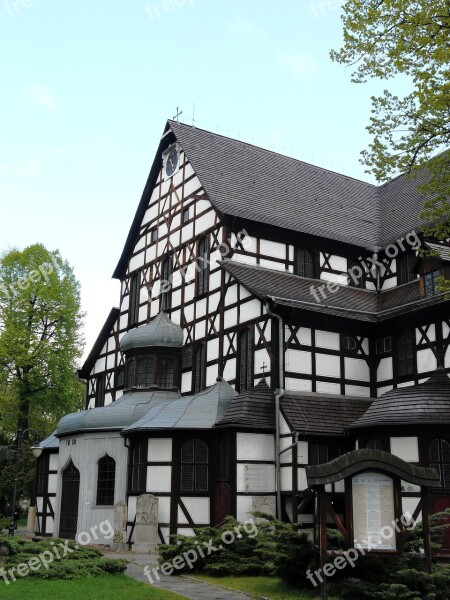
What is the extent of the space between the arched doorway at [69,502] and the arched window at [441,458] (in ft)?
41.1

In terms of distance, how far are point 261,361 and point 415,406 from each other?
5377mm

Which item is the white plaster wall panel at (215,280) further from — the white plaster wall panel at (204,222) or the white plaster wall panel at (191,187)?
the white plaster wall panel at (191,187)

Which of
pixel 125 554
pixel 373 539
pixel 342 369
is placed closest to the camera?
pixel 373 539

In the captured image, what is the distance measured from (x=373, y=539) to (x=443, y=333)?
38.4ft

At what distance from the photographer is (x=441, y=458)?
1998cm

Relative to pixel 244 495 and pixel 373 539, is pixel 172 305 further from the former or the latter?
pixel 373 539

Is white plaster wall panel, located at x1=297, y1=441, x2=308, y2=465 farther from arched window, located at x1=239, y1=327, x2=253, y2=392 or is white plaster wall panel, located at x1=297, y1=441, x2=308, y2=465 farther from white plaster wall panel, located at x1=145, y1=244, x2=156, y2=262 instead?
white plaster wall panel, located at x1=145, y1=244, x2=156, y2=262

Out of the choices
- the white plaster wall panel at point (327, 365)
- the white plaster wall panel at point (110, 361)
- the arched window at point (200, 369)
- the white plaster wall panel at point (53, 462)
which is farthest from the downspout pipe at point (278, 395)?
the white plaster wall panel at point (53, 462)

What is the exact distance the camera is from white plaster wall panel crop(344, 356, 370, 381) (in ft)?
81.3

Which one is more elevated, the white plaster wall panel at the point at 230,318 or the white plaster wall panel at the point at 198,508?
the white plaster wall panel at the point at 230,318

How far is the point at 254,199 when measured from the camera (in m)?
28.7

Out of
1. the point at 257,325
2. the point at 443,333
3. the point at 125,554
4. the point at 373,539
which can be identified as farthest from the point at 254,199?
the point at 373,539

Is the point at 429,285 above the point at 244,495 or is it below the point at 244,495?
above

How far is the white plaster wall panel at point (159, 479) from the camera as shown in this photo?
2272 centimetres
